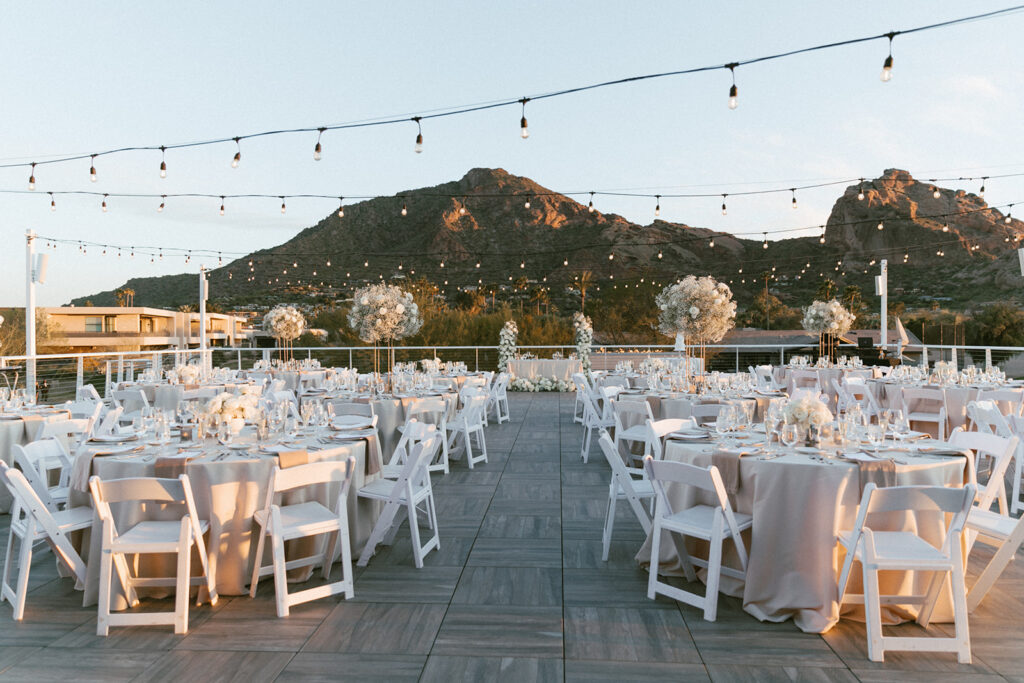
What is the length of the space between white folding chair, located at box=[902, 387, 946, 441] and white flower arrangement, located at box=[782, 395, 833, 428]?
428 cm

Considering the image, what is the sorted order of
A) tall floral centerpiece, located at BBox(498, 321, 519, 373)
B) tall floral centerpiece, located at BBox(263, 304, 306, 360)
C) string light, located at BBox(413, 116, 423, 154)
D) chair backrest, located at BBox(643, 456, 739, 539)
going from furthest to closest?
1. tall floral centerpiece, located at BBox(498, 321, 519, 373)
2. tall floral centerpiece, located at BBox(263, 304, 306, 360)
3. string light, located at BBox(413, 116, 423, 154)
4. chair backrest, located at BBox(643, 456, 739, 539)

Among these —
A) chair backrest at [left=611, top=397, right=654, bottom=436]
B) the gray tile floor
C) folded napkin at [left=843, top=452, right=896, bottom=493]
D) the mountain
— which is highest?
the mountain

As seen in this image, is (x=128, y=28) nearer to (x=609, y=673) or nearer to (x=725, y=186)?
(x=609, y=673)

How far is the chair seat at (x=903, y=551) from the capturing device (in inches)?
109

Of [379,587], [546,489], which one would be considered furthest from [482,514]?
[379,587]

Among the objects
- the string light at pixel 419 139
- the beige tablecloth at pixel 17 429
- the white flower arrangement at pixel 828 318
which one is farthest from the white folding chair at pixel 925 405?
the beige tablecloth at pixel 17 429

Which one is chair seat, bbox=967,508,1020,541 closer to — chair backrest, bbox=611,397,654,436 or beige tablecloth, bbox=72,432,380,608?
chair backrest, bbox=611,397,654,436

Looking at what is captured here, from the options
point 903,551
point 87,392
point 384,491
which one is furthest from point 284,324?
point 903,551

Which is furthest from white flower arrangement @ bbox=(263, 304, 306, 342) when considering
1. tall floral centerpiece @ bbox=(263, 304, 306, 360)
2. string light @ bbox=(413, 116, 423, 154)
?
string light @ bbox=(413, 116, 423, 154)

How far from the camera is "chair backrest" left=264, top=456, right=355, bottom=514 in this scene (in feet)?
10.5

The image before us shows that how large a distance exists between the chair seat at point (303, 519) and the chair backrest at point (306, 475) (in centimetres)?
8

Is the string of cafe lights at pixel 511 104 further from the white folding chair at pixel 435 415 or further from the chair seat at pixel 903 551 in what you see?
the chair seat at pixel 903 551

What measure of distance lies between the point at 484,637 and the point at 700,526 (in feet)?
3.97

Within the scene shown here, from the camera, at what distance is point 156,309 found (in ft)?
154
